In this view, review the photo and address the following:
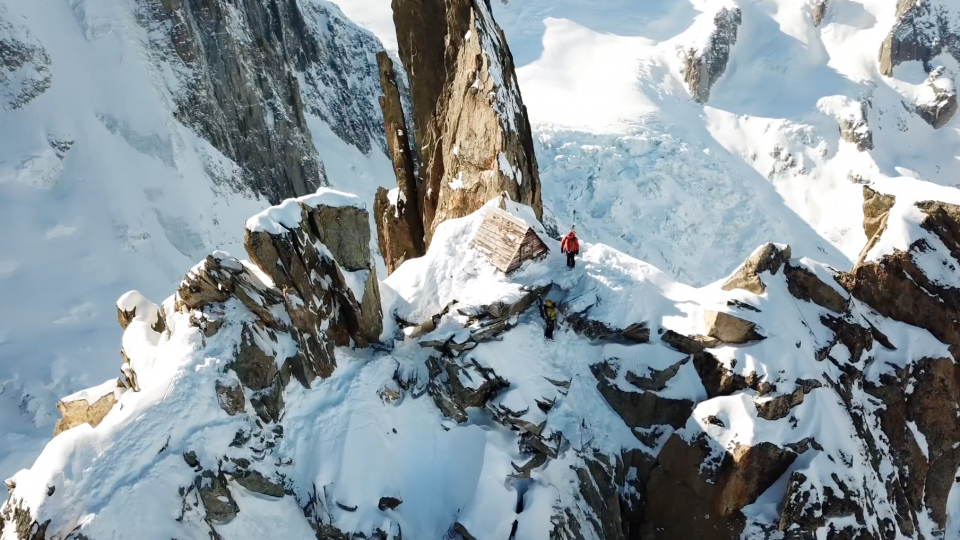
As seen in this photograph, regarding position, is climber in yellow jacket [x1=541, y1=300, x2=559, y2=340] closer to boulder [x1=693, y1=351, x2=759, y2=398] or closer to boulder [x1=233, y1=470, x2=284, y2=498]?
boulder [x1=693, y1=351, x2=759, y2=398]

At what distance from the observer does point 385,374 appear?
14.2 meters

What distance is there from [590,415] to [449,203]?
9312 mm

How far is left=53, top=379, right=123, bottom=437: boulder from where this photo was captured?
13.1 metres

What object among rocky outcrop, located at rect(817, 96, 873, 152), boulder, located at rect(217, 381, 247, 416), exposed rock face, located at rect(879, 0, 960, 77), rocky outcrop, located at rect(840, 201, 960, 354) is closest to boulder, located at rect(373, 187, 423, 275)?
boulder, located at rect(217, 381, 247, 416)

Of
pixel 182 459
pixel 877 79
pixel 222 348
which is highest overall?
pixel 222 348

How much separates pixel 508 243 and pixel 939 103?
64.2m

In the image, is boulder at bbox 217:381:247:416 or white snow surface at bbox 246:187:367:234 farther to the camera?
white snow surface at bbox 246:187:367:234

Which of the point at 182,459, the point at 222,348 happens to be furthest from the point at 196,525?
the point at 222,348

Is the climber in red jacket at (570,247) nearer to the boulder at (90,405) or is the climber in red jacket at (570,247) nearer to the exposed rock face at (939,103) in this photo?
the boulder at (90,405)

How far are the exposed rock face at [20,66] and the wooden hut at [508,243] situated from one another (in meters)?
31.9

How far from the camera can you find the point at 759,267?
14.6 m

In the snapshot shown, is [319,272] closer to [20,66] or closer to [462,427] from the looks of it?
[462,427]

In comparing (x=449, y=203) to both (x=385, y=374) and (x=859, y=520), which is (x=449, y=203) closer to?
(x=385, y=374)

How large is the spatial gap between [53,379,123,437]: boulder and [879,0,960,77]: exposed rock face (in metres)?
73.0
